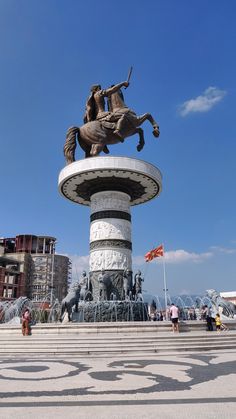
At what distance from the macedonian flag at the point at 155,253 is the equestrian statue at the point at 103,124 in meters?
7.46

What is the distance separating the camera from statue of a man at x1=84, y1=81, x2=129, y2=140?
21.8m

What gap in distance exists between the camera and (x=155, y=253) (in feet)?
80.1

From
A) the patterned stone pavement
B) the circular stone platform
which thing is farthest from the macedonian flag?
the patterned stone pavement

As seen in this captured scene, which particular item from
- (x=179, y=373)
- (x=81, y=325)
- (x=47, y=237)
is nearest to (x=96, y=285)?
(x=81, y=325)

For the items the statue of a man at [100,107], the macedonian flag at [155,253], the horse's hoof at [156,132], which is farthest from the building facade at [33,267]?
the horse's hoof at [156,132]

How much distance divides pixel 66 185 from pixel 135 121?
229 inches

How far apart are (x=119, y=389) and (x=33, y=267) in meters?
73.7

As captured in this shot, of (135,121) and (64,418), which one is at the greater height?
(135,121)

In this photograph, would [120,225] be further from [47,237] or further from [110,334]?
[47,237]

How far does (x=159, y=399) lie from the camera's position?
540 cm

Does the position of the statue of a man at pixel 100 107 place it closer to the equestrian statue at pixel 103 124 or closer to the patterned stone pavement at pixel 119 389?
the equestrian statue at pixel 103 124

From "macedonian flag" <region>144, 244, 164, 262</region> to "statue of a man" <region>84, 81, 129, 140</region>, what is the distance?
7794 millimetres

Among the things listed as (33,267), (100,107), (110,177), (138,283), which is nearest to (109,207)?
(110,177)

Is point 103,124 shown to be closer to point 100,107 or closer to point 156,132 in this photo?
point 100,107
